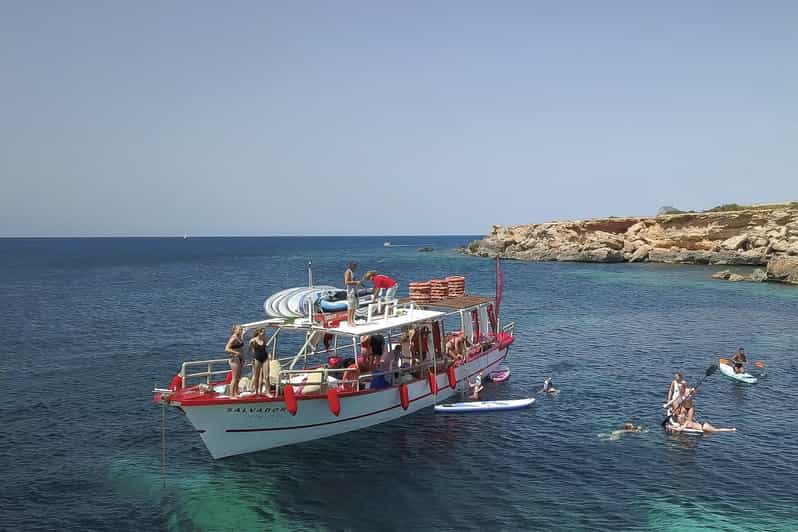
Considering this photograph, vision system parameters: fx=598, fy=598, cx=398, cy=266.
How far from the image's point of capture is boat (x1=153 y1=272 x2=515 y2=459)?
19109 mm

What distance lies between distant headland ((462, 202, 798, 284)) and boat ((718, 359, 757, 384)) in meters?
45.1

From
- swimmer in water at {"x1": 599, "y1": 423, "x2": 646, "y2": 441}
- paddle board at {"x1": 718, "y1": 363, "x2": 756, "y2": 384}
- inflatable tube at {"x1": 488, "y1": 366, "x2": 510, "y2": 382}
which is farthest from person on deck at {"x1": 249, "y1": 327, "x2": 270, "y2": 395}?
paddle board at {"x1": 718, "y1": 363, "x2": 756, "y2": 384}

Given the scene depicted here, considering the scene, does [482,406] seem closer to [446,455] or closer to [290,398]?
[446,455]

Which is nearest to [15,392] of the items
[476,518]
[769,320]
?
[476,518]

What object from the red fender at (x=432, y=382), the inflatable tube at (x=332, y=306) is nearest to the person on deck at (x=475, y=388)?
the red fender at (x=432, y=382)

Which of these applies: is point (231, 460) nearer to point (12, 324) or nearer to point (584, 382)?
point (584, 382)

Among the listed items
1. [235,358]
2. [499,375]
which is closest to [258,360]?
[235,358]

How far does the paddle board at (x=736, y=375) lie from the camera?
1153 inches

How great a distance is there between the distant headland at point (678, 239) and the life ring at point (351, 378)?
58926mm

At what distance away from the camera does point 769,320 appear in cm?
4559

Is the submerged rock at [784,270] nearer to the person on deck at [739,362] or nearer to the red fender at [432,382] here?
the person on deck at [739,362]

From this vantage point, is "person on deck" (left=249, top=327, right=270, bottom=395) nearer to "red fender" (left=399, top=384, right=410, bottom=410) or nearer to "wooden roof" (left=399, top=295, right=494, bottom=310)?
"red fender" (left=399, top=384, right=410, bottom=410)

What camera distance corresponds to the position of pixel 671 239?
105 meters

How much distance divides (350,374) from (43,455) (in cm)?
1098
